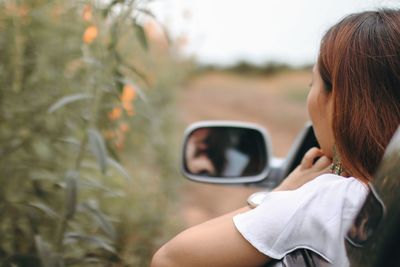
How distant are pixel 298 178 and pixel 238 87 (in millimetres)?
19887

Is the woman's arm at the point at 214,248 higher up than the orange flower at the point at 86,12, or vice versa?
the orange flower at the point at 86,12

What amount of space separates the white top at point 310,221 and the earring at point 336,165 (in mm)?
150

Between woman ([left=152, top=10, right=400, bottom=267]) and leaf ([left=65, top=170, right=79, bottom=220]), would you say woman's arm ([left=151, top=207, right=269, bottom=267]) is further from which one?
leaf ([left=65, top=170, right=79, bottom=220])

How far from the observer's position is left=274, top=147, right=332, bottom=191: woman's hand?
1.91 meters

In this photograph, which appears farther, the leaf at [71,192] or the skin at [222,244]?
the leaf at [71,192]

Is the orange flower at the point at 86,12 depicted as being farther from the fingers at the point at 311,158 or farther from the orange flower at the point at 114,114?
the fingers at the point at 311,158

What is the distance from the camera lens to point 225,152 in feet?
9.25

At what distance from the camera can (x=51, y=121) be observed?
3.76 meters

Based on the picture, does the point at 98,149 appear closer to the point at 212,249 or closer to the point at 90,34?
the point at 90,34

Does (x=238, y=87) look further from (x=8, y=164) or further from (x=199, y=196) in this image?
(x=8, y=164)

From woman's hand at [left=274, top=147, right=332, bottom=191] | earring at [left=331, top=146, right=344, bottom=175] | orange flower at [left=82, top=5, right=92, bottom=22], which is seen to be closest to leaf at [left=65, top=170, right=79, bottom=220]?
Result: orange flower at [left=82, top=5, right=92, bottom=22]

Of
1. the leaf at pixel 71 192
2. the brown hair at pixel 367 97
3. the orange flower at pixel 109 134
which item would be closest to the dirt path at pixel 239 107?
the orange flower at pixel 109 134

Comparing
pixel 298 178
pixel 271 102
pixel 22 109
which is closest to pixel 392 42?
pixel 298 178

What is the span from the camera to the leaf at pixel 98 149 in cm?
287
